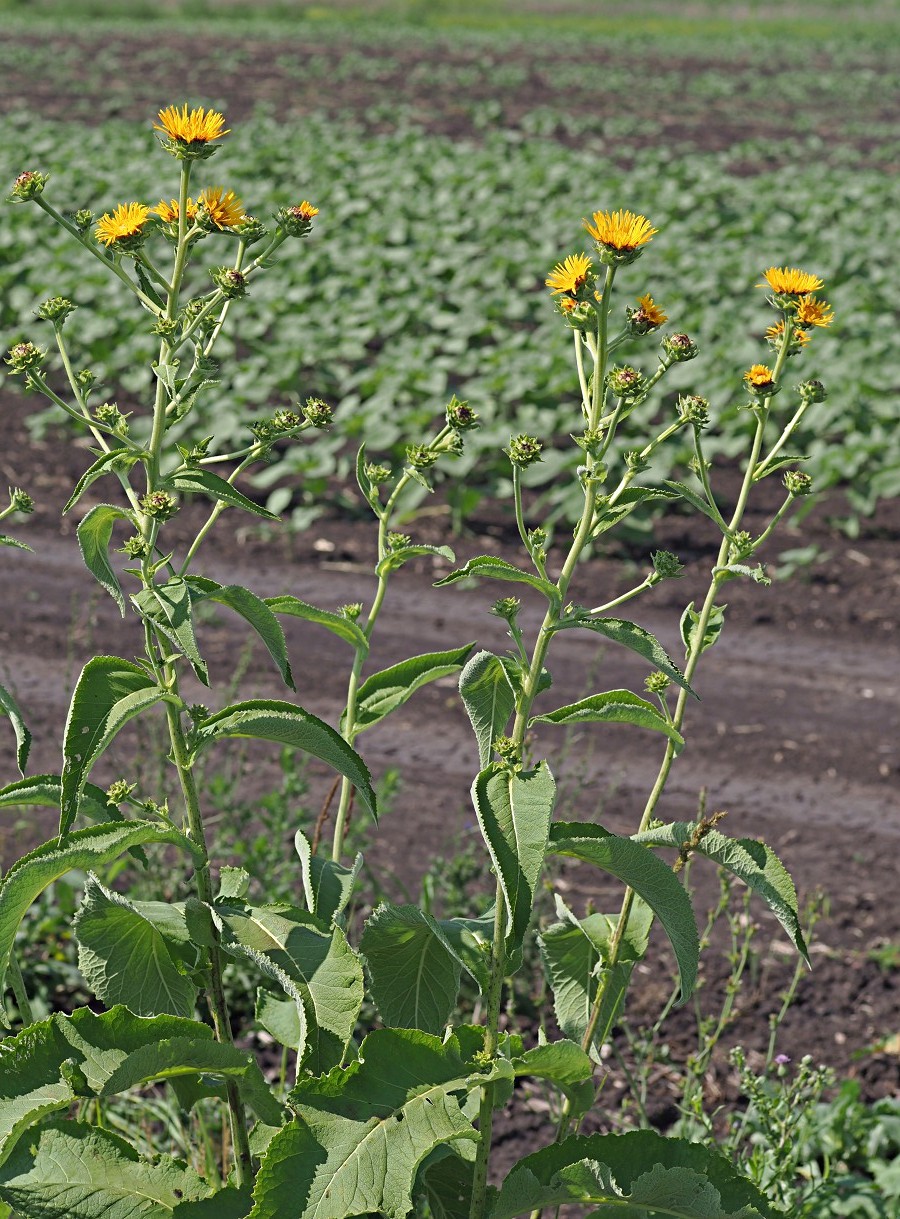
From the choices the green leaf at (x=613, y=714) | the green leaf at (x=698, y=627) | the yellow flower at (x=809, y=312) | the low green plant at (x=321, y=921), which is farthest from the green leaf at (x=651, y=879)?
the yellow flower at (x=809, y=312)

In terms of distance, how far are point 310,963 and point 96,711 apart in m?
0.38

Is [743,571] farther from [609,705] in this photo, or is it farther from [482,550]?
[482,550]

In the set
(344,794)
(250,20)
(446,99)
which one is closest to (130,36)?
(250,20)

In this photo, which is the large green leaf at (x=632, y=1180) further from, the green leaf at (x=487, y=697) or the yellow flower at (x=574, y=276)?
the yellow flower at (x=574, y=276)

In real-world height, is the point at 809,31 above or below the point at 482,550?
above

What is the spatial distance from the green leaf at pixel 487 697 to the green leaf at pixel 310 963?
282mm

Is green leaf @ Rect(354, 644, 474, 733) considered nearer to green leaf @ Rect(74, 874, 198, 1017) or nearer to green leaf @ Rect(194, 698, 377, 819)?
green leaf @ Rect(194, 698, 377, 819)

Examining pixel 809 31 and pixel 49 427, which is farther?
pixel 809 31

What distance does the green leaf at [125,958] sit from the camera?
5.34ft

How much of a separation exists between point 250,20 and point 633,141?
68.6 ft

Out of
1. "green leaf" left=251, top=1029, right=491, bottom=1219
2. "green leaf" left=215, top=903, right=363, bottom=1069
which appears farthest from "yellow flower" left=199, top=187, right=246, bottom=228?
"green leaf" left=251, top=1029, right=491, bottom=1219

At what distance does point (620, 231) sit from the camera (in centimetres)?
156

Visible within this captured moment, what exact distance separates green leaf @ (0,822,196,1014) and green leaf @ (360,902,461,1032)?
0.31 metres

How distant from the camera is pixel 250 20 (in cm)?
3412
